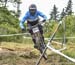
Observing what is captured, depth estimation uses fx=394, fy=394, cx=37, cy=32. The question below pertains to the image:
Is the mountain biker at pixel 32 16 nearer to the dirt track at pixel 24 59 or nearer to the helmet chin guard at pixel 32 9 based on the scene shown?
the helmet chin guard at pixel 32 9

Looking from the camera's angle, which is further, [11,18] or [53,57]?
[11,18]

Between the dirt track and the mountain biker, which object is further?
the dirt track

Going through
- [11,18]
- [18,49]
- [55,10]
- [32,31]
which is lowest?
[55,10]

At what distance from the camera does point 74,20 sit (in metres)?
26.1

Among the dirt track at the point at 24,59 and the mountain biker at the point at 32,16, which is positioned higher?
the mountain biker at the point at 32,16

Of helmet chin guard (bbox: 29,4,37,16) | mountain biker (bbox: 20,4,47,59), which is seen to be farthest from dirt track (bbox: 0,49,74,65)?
helmet chin guard (bbox: 29,4,37,16)

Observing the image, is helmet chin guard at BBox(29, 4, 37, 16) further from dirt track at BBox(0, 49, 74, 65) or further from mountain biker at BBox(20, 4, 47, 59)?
dirt track at BBox(0, 49, 74, 65)

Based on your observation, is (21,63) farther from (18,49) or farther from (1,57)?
(18,49)

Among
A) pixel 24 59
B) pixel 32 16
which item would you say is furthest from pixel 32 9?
pixel 24 59

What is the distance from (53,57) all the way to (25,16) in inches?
76.5

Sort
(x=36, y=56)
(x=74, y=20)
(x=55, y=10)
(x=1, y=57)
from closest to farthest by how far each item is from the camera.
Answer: (x=1, y=57)
(x=36, y=56)
(x=74, y=20)
(x=55, y=10)

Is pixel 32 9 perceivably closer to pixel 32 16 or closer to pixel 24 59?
pixel 32 16

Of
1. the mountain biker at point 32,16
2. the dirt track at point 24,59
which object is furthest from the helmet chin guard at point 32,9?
the dirt track at point 24,59

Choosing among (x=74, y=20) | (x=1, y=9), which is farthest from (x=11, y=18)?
(x=74, y=20)
